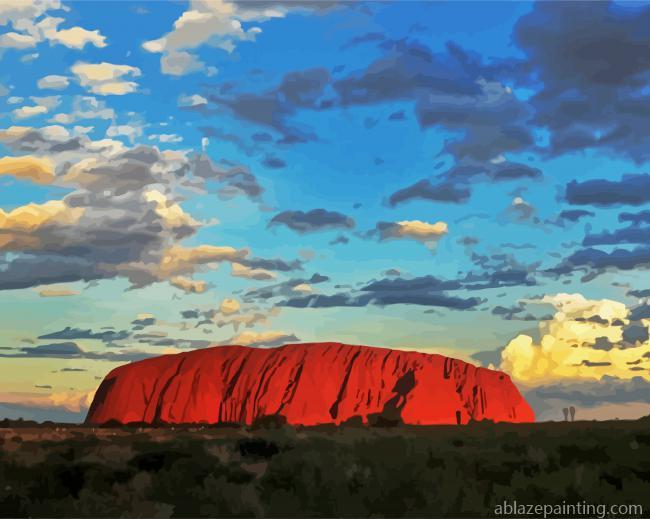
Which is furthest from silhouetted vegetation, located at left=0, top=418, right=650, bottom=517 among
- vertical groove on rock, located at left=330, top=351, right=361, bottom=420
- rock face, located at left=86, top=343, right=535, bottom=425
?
vertical groove on rock, located at left=330, top=351, right=361, bottom=420

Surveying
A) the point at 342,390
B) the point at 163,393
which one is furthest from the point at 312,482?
the point at 163,393

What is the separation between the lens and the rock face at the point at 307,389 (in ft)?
384

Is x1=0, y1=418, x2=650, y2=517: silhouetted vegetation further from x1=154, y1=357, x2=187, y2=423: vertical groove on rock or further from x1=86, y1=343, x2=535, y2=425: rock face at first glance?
x1=154, y1=357, x2=187, y2=423: vertical groove on rock

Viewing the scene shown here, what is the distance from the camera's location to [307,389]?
119m

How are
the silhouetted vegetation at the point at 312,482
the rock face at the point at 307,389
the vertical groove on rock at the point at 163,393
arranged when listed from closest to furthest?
1. the silhouetted vegetation at the point at 312,482
2. the rock face at the point at 307,389
3. the vertical groove on rock at the point at 163,393

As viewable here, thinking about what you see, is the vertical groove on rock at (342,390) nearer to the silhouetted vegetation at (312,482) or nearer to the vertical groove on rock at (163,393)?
the vertical groove on rock at (163,393)

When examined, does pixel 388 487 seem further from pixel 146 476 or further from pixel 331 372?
pixel 331 372

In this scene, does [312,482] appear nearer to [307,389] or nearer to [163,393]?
[307,389]

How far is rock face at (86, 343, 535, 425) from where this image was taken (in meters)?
117

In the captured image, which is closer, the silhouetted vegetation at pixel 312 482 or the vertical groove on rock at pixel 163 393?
the silhouetted vegetation at pixel 312 482

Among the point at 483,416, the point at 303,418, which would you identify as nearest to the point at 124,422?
the point at 303,418

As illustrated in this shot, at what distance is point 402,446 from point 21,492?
14.0 meters

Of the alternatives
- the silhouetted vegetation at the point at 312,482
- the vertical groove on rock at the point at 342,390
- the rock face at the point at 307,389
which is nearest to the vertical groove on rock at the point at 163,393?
the rock face at the point at 307,389

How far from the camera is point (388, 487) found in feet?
59.5
